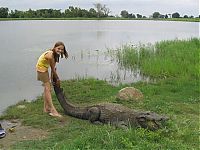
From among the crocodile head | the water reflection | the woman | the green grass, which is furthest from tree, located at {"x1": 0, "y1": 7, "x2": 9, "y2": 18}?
the crocodile head

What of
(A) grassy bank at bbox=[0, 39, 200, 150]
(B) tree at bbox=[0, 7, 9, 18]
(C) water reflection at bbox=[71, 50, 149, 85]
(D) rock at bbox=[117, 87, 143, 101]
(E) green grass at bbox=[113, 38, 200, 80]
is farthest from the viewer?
(B) tree at bbox=[0, 7, 9, 18]

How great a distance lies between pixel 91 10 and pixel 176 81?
71.5 m

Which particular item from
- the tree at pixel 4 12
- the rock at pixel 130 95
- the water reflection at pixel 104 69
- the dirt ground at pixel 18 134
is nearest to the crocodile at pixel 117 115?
the dirt ground at pixel 18 134

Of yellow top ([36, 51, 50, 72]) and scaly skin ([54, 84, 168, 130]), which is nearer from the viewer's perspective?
scaly skin ([54, 84, 168, 130])

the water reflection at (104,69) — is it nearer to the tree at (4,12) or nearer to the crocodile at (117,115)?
the crocodile at (117,115)

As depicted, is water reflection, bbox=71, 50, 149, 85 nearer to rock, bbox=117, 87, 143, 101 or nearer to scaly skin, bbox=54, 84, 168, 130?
rock, bbox=117, 87, 143, 101

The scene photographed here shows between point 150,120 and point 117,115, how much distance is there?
0.81 metres

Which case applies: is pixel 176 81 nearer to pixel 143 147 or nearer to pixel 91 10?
pixel 143 147

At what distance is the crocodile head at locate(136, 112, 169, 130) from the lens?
5617 millimetres

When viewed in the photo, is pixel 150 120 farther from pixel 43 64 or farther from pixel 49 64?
pixel 43 64

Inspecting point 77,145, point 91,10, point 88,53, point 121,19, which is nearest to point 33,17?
point 91,10

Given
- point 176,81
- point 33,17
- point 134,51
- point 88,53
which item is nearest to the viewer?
point 176,81

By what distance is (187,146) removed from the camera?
5.03 meters

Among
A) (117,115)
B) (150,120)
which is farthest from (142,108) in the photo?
(150,120)
